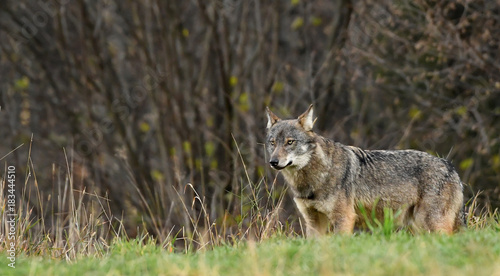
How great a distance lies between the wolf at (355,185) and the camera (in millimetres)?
8406

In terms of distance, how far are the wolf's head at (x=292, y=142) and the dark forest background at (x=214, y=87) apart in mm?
5861

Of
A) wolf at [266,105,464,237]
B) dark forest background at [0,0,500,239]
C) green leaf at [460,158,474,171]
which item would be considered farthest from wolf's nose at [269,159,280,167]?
green leaf at [460,158,474,171]

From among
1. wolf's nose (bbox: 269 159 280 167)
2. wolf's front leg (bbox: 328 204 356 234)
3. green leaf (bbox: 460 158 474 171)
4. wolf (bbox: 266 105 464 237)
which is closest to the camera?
wolf's nose (bbox: 269 159 280 167)

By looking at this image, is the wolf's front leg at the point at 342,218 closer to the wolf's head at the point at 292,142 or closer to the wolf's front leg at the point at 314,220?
the wolf's front leg at the point at 314,220

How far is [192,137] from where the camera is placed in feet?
53.1

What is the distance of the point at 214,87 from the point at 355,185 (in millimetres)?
8458

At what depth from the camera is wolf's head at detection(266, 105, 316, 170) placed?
833cm

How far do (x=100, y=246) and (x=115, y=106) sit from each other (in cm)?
886

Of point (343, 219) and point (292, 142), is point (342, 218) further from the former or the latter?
point (292, 142)

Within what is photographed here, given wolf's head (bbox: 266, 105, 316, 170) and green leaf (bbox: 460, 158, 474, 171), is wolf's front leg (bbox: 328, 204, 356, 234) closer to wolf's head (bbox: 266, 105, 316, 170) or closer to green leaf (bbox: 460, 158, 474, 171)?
wolf's head (bbox: 266, 105, 316, 170)

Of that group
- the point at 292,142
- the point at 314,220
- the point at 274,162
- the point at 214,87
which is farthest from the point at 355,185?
the point at 214,87

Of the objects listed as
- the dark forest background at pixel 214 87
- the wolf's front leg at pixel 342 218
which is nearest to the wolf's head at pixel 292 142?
the wolf's front leg at pixel 342 218

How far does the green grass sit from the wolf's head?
1.40 metres

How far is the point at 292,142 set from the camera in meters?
8.48
